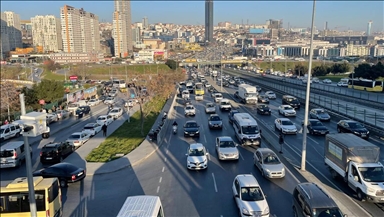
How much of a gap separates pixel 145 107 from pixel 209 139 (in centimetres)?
1635

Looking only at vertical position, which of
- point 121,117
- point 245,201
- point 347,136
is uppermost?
point 347,136

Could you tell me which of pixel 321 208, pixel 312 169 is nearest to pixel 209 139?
pixel 312 169

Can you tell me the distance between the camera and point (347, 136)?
1648 cm

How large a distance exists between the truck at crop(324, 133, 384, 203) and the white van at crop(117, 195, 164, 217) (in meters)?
8.83

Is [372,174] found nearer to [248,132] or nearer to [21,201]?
[248,132]

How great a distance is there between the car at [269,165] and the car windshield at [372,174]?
3.84 metres

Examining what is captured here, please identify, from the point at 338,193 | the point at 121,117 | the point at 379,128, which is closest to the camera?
the point at 338,193

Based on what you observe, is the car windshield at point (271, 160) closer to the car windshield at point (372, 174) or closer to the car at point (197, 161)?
the car at point (197, 161)

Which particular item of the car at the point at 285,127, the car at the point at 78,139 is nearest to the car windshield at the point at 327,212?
the car at the point at 285,127

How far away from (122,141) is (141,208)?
56.4ft

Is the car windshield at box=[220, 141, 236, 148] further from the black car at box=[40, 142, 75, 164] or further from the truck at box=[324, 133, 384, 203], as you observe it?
the black car at box=[40, 142, 75, 164]

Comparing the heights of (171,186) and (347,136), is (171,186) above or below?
below

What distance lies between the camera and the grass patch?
22256mm

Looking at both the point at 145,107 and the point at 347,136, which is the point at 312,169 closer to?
the point at 347,136
